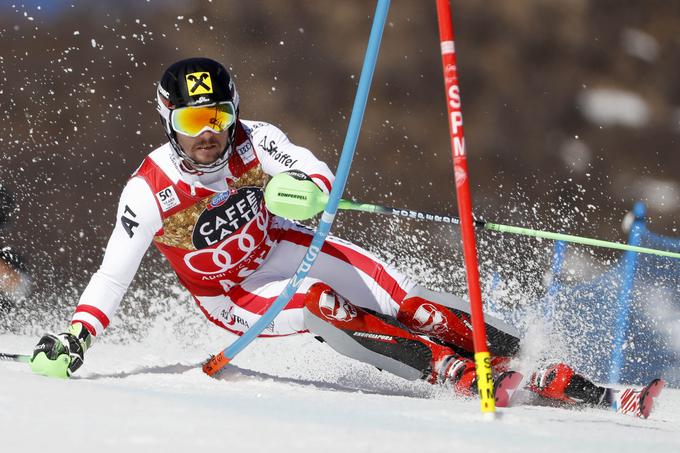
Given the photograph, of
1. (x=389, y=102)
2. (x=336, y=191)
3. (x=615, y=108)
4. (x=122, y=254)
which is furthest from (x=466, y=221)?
(x=615, y=108)

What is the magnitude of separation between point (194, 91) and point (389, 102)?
203 inches

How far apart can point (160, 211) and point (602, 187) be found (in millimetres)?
6052

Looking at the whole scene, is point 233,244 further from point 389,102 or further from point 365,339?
point 389,102

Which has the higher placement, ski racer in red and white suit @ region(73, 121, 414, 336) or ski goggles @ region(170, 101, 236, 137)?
ski goggles @ region(170, 101, 236, 137)

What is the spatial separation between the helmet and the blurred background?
3693 mm

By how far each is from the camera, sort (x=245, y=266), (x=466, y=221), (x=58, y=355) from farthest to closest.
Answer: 1. (x=245, y=266)
2. (x=58, y=355)
3. (x=466, y=221)

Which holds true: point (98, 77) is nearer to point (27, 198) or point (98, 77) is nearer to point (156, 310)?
point (27, 198)

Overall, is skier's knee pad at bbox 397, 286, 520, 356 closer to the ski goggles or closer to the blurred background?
the ski goggles

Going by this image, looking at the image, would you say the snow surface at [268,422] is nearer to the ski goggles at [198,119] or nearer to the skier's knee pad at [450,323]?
the skier's knee pad at [450,323]

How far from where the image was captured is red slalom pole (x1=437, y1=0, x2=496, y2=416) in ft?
6.65

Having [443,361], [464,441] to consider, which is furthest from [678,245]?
[464,441]

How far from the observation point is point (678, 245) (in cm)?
461

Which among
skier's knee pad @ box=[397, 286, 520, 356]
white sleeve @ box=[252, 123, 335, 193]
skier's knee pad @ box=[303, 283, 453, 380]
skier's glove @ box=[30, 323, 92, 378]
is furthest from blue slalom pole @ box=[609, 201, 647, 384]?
skier's glove @ box=[30, 323, 92, 378]

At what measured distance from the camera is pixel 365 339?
276 cm
